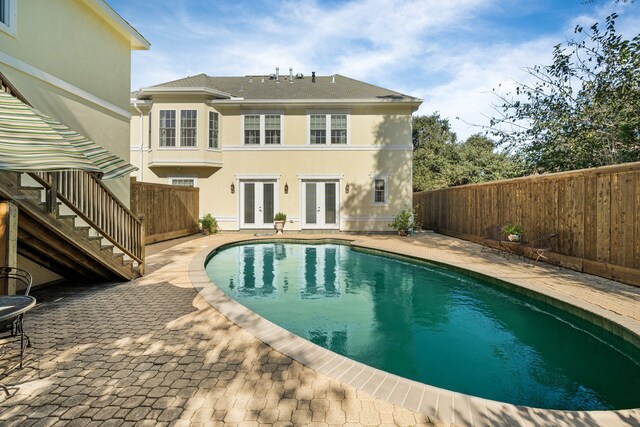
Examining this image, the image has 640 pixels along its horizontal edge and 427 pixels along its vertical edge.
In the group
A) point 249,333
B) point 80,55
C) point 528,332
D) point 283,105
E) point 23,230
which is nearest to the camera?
point 249,333

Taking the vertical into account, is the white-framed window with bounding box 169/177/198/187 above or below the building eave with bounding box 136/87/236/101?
below

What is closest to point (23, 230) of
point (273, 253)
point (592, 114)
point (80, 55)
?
point (80, 55)

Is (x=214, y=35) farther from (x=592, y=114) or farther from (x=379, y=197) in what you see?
(x=592, y=114)

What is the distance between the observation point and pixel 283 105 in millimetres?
16234

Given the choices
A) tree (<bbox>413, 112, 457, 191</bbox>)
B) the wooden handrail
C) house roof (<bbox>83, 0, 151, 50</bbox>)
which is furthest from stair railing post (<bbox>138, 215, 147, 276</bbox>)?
tree (<bbox>413, 112, 457, 191</bbox>)

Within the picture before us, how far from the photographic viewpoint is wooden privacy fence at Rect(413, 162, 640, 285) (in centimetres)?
653

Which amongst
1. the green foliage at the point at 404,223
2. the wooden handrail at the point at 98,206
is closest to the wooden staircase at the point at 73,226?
the wooden handrail at the point at 98,206

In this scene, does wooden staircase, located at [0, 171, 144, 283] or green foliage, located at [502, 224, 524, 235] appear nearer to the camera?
wooden staircase, located at [0, 171, 144, 283]

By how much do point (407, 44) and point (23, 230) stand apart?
1418 centimetres

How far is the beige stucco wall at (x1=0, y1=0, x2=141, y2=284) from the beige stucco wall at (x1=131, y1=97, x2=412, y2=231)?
7.54m

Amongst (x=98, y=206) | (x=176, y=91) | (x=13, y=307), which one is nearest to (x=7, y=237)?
(x=13, y=307)

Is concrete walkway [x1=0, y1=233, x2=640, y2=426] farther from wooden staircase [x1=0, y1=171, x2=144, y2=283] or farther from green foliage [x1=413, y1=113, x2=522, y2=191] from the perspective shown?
green foliage [x1=413, y1=113, x2=522, y2=191]

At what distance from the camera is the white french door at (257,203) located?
1664cm

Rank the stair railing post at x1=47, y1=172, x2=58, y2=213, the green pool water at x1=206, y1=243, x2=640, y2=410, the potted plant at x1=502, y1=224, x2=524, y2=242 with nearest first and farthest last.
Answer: the green pool water at x1=206, y1=243, x2=640, y2=410 → the stair railing post at x1=47, y1=172, x2=58, y2=213 → the potted plant at x1=502, y1=224, x2=524, y2=242
